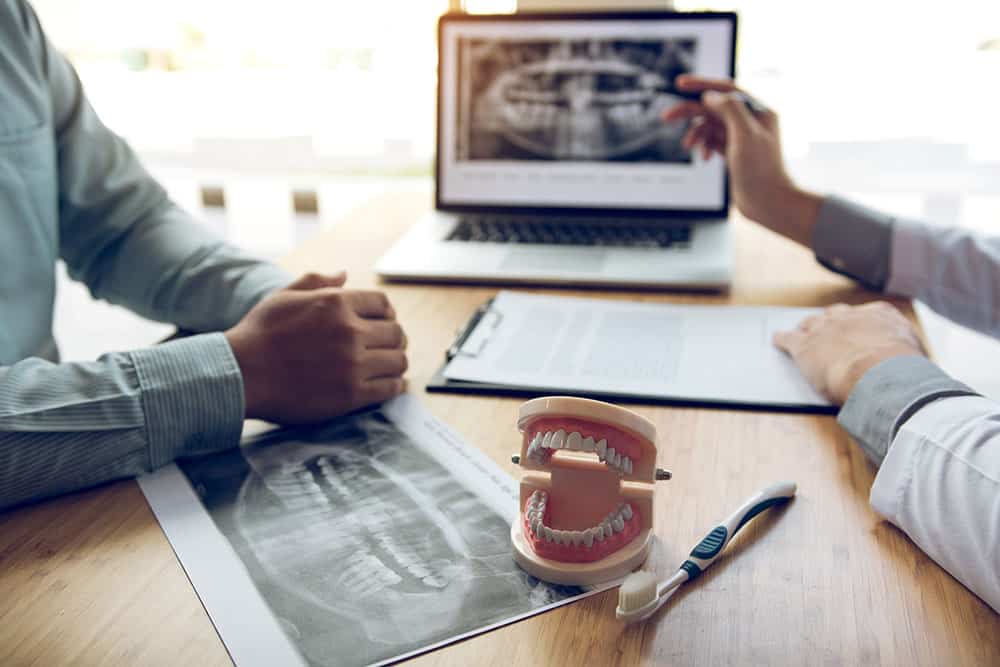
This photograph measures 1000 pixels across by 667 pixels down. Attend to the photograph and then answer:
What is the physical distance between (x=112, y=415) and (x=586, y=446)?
0.39 metres

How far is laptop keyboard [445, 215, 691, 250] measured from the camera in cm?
126

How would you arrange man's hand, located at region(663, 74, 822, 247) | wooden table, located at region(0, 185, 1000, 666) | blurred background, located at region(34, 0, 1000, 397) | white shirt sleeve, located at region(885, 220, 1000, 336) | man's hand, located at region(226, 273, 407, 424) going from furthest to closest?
blurred background, located at region(34, 0, 1000, 397) < man's hand, located at region(663, 74, 822, 247) < white shirt sleeve, located at region(885, 220, 1000, 336) < man's hand, located at region(226, 273, 407, 424) < wooden table, located at region(0, 185, 1000, 666)

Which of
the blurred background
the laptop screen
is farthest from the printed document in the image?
the blurred background

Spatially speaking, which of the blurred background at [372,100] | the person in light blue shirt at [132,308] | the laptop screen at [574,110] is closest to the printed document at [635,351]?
the person in light blue shirt at [132,308]

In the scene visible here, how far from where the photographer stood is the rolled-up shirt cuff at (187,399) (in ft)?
2.35

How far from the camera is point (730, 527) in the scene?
0.60 metres

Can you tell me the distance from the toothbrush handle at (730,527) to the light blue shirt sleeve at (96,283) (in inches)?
15.1

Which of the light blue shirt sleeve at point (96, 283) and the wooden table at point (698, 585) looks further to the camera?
the light blue shirt sleeve at point (96, 283)

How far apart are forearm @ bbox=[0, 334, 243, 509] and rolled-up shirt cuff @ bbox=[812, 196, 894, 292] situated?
0.78 meters

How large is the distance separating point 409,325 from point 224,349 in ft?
0.91

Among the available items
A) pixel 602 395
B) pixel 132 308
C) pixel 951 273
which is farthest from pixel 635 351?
pixel 132 308

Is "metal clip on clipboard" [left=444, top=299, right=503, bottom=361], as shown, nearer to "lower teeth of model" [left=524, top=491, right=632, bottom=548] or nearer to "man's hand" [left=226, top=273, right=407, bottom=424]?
"man's hand" [left=226, top=273, right=407, bottom=424]

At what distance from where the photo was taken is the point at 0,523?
2.12 feet

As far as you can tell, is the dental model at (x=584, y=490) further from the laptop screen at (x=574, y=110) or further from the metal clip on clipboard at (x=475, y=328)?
the laptop screen at (x=574, y=110)
